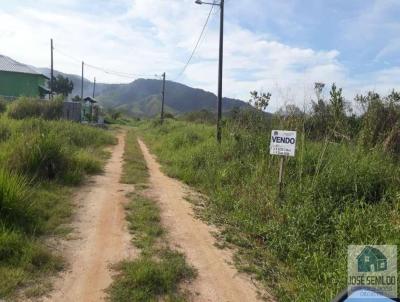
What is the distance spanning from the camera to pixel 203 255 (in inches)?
225

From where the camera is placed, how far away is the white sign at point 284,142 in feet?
24.4

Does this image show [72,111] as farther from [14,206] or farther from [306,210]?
[306,210]

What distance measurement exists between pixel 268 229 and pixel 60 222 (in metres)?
3.17

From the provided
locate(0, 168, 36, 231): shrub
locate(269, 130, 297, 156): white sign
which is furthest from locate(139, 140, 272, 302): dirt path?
locate(0, 168, 36, 231): shrub

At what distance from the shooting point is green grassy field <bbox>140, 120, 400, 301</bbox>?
16.3ft

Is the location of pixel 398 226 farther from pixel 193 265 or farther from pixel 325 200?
pixel 193 265

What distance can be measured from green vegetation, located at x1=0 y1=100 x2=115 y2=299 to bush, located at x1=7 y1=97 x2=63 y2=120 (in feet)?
33.4

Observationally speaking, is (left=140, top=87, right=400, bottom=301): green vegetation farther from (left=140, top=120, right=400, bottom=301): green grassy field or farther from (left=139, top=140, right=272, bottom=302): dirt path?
(left=139, top=140, right=272, bottom=302): dirt path

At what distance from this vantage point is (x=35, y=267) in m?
4.85

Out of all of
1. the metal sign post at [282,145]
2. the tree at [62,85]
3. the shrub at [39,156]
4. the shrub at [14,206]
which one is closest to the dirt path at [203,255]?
the metal sign post at [282,145]

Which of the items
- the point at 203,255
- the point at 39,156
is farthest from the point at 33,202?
the point at 203,255
